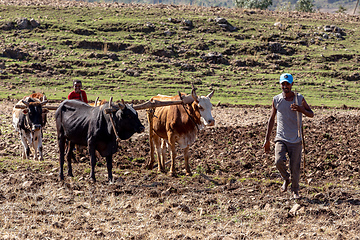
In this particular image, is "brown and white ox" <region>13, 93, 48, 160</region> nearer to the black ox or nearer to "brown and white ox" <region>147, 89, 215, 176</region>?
the black ox

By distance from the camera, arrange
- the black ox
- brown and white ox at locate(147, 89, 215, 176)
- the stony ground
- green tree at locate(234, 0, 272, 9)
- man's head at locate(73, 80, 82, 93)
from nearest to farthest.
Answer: the stony ground, the black ox, brown and white ox at locate(147, 89, 215, 176), man's head at locate(73, 80, 82, 93), green tree at locate(234, 0, 272, 9)

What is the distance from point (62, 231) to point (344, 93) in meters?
23.3

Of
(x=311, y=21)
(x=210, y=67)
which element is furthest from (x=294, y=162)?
(x=311, y=21)

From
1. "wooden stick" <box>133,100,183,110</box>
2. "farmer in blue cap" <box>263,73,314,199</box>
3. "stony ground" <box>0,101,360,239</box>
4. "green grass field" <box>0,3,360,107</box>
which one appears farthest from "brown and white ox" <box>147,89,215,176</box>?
"green grass field" <box>0,3,360,107</box>

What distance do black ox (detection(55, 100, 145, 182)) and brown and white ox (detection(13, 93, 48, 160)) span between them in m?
1.38

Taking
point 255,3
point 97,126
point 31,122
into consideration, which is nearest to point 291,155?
point 97,126

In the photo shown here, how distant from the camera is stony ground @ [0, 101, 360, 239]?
19.2 ft

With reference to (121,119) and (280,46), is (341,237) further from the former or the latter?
(280,46)

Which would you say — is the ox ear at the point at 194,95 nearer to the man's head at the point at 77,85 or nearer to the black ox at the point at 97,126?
the black ox at the point at 97,126

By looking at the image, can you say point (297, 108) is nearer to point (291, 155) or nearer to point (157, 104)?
point (291, 155)

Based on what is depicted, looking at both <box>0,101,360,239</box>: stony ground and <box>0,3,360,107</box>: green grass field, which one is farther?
<box>0,3,360,107</box>: green grass field

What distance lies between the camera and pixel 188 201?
7090 millimetres

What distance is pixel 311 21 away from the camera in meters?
40.7

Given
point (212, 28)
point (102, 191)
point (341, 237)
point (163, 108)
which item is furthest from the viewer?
point (212, 28)
